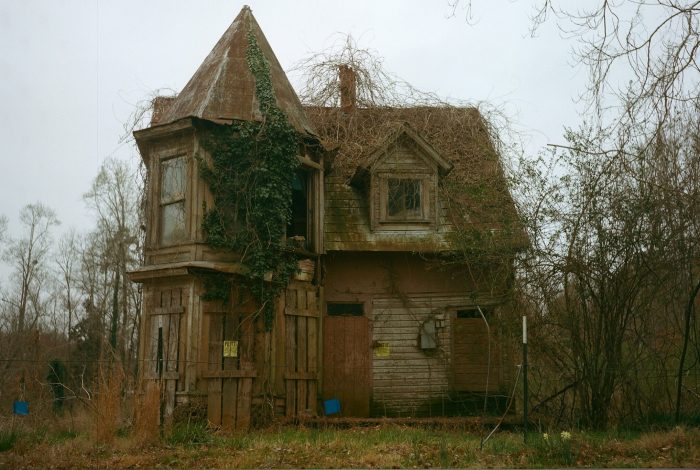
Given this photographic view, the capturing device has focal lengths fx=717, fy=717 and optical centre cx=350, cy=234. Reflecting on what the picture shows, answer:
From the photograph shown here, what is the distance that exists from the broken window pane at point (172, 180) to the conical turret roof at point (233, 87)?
0.95 m

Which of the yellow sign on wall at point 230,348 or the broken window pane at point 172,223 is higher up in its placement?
the broken window pane at point 172,223

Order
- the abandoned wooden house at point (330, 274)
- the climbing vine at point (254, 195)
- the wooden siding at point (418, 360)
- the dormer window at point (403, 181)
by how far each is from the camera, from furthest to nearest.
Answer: the dormer window at point (403, 181), the wooden siding at point (418, 360), the climbing vine at point (254, 195), the abandoned wooden house at point (330, 274)

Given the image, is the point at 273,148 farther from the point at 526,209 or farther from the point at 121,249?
the point at 121,249

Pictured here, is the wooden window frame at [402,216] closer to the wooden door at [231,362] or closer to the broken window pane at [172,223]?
the wooden door at [231,362]

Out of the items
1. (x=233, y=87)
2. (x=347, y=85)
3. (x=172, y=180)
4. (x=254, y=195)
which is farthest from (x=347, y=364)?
(x=347, y=85)

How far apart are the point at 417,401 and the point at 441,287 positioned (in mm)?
2833

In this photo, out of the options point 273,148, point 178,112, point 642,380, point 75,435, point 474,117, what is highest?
point 474,117

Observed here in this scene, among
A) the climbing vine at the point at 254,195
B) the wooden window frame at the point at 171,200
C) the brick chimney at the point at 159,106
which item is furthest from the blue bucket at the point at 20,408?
the brick chimney at the point at 159,106

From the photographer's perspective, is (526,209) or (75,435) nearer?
(75,435)

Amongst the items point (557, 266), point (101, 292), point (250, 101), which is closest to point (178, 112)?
point (250, 101)

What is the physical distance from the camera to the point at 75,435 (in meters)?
12.8

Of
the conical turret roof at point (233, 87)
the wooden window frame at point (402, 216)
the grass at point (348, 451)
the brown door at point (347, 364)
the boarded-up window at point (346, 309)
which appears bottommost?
the grass at point (348, 451)

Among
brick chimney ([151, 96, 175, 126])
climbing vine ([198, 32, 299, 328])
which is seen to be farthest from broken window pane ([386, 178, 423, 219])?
brick chimney ([151, 96, 175, 126])

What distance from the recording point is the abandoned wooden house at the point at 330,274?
46.7 ft
